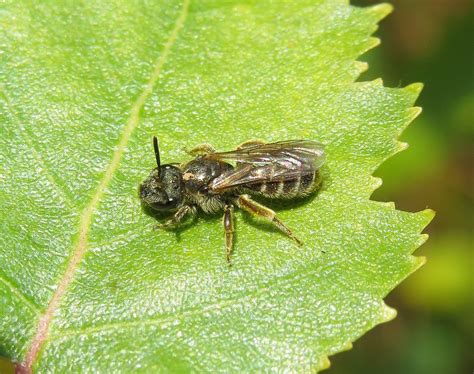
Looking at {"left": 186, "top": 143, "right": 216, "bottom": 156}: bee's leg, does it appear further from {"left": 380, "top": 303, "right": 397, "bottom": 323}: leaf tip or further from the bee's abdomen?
{"left": 380, "top": 303, "right": 397, "bottom": 323}: leaf tip

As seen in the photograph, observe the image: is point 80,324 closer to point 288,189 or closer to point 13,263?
point 13,263

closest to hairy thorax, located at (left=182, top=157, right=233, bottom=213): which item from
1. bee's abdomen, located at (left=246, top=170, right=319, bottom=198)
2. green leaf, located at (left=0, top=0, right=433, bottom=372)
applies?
green leaf, located at (left=0, top=0, right=433, bottom=372)

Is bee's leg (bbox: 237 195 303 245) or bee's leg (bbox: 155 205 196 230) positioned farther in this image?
bee's leg (bbox: 155 205 196 230)

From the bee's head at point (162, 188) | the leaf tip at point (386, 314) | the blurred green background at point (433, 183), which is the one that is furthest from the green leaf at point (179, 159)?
the blurred green background at point (433, 183)

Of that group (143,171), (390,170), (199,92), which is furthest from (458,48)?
(143,171)

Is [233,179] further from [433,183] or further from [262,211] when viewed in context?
[433,183]
